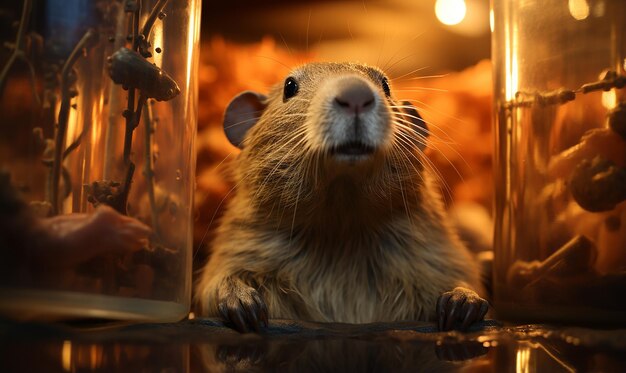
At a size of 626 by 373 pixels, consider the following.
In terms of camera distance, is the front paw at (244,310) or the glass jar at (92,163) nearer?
the glass jar at (92,163)

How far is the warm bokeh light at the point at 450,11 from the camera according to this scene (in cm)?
372

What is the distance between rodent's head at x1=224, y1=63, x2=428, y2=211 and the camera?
2395 millimetres

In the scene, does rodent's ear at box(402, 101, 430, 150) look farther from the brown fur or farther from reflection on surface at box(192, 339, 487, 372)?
reflection on surface at box(192, 339, 487, 372)

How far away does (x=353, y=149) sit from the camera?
95.4 inches

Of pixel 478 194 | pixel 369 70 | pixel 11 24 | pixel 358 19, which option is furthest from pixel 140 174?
pixel 478 194

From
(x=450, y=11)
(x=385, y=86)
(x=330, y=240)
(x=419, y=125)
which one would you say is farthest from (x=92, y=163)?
(x=450, y=11)

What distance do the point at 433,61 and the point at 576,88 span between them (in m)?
1.20

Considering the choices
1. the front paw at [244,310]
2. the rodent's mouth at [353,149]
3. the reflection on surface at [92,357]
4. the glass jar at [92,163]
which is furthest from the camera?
the rodent's mouth at [353,149]

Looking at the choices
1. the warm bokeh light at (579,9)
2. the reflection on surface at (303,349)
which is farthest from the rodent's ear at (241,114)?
the warm bokeh light at (579,9)

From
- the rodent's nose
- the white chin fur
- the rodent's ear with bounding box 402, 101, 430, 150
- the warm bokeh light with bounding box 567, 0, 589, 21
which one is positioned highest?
the warm bokeh light with bounding box 567, 0, 589, 21

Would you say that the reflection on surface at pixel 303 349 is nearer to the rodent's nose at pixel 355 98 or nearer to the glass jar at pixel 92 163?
the glass jar at pixel 92 163

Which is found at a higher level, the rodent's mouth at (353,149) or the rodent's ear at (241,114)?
the rodent's ear at (241,114)

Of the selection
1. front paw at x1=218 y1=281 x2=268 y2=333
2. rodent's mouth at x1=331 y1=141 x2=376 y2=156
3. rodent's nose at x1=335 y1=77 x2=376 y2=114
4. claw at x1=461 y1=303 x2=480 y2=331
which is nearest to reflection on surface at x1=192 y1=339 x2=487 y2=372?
front paw at x1=218 y1=281 x2=268 y2=333

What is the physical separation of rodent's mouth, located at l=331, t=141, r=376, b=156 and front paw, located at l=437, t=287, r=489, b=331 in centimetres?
60
